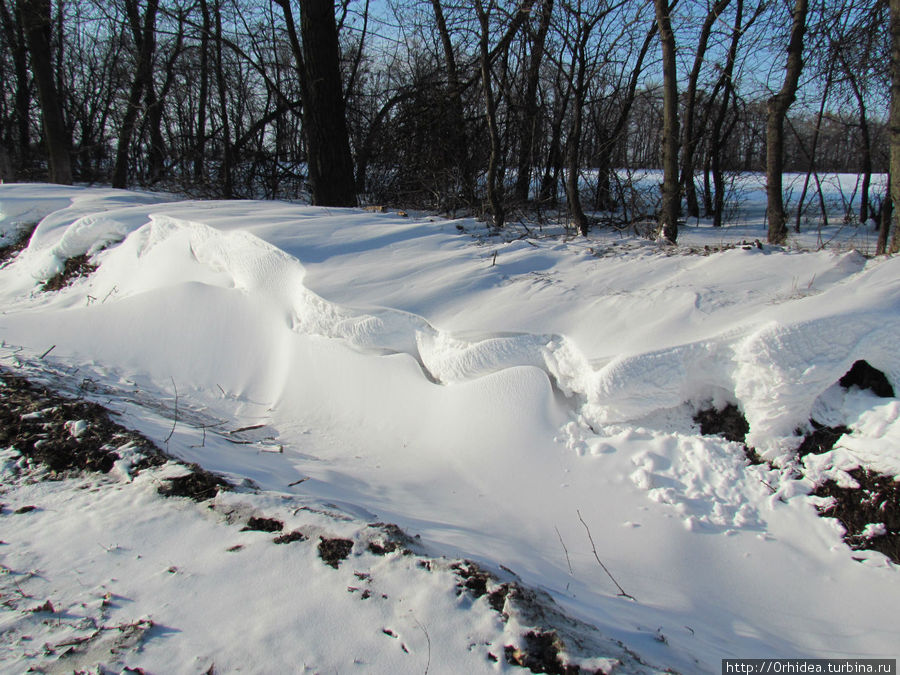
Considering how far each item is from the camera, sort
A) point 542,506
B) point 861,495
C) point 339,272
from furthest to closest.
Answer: point 339,272
point 542,506
point 861,495

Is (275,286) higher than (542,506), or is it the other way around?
(275,286)

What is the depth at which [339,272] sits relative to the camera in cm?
441

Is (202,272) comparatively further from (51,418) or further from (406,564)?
(406,564)

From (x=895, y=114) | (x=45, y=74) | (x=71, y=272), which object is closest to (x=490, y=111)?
(x=895, y=114)

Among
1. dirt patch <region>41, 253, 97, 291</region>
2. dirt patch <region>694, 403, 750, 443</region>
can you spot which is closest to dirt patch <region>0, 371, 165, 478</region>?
dirt patch <region>694, 403, 750, 443</region>

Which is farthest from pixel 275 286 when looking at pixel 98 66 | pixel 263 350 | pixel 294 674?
pixel 98 66

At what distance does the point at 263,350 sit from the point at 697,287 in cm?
330

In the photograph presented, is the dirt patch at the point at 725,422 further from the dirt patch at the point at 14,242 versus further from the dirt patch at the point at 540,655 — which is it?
the dirt patch at the point at 14,242

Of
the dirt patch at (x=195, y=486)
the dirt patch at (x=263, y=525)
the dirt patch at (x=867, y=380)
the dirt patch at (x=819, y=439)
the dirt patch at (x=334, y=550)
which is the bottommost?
the dirt patch at (x=334, y=550)

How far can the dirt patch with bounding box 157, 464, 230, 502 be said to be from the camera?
2348 millimetres

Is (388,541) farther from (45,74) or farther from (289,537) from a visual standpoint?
(45,74)

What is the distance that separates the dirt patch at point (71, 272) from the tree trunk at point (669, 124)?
664 cm

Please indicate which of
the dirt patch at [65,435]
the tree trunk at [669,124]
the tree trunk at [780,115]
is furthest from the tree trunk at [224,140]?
the tree trunk at [780,115]

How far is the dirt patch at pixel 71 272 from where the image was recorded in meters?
6.48
